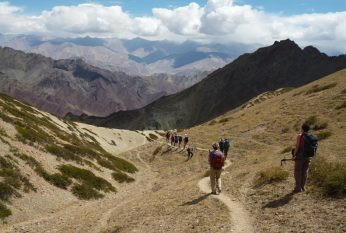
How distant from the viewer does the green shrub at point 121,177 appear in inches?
2159

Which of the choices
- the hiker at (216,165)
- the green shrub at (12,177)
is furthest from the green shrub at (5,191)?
the hiker at (216,165)

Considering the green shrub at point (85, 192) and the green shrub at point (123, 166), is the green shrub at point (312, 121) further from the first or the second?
the green shrub at point (85, 192)

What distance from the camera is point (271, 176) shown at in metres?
28.0

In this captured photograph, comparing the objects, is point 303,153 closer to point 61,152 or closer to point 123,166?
point 61,152

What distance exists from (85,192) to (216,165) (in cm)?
2057

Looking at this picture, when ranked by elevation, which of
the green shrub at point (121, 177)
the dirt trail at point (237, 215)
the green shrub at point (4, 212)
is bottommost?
the green shrub at point (121, 177)

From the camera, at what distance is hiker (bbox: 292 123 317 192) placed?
76.8ft

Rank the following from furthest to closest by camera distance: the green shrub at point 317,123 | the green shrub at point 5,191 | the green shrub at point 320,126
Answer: the green shrub at point 317,123 < the green shrub at point 320,126 < the green shrub at point 5,191

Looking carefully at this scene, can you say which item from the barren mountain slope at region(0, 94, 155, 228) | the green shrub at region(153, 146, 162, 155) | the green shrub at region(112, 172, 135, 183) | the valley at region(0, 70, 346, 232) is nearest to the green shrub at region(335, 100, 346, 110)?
the valley at region(0, 70, 346, 232)

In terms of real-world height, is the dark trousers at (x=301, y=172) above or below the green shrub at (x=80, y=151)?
above

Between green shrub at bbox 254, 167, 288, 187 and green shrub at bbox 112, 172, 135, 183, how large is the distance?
28.5 metres

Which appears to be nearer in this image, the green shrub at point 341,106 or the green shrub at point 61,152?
the green shrub at point 61,152

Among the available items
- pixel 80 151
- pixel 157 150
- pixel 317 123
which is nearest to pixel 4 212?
pixel 80 151

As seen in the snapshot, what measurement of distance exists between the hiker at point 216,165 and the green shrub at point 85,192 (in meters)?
18.7
